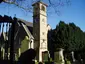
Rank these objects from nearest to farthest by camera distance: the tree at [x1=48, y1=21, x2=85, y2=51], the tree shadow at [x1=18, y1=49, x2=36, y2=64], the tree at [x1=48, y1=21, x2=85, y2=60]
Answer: the tree shadow at [x1=18, y1=49, x2=36, y2=64] → the tree at [x1=48, y1=21, x2=85, y2=60] → the tree at [x1=48, y1=21, x2=85, y2=51]

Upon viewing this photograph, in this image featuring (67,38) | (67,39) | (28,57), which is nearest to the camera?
(28,57)

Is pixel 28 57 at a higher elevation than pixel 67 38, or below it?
below

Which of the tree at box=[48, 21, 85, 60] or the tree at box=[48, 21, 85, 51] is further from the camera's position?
the tree at box=[48, 21, 85, 51]

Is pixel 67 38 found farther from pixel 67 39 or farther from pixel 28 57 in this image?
pixel 28 57

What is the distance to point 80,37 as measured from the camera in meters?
48.3

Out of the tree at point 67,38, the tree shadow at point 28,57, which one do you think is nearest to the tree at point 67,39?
the tree at point 67,38

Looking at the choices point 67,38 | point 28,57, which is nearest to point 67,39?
point 67,38

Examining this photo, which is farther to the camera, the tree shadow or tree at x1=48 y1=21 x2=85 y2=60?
tree at x1=48 y1=21 x2=85 y2=60

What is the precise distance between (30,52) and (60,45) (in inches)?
1590

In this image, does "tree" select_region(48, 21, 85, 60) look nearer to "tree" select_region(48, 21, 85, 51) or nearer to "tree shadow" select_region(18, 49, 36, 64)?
"tree" select_region(48, 21, 85, 51)

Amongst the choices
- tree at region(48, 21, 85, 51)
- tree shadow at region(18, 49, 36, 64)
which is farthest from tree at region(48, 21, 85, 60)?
tree shadow at region(18, 49, 36, 64)

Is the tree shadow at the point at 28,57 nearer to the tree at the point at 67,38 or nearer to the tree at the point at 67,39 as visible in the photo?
the tree at the point at 67,39

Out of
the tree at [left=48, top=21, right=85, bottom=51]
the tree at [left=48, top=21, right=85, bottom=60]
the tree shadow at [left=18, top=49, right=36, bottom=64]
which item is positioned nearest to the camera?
the tree shadow at [left=18, top=49, right=36, bottom=64]

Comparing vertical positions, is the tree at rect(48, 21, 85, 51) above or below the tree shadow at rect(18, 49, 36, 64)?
above
